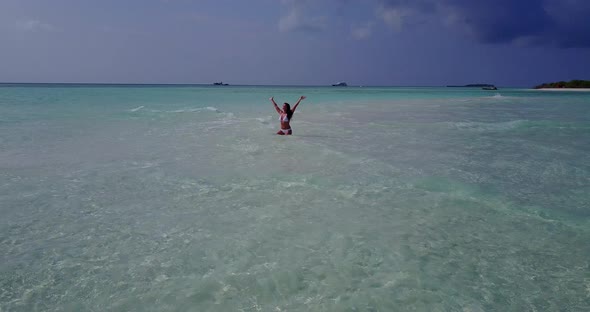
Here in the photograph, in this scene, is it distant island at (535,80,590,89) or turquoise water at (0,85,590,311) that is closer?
turquoise water at (0,85,590,311)

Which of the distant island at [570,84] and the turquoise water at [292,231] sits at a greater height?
the distant island at [570,84]

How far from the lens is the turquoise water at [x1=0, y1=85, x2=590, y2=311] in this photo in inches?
139

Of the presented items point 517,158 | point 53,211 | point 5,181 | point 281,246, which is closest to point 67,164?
point 5,181

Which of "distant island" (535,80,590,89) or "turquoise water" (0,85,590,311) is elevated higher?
"distant island" (535,80,590,89)

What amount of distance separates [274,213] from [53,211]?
10.7 feet

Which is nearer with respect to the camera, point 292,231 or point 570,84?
point 292,231

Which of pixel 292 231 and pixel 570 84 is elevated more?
pixel 570 84

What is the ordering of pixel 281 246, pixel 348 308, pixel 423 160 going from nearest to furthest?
pixel 348 308 → pixel 281 246 → pixel 423 160

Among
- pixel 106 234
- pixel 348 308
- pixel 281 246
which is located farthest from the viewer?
pixel 106 234

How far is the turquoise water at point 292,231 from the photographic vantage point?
11.5ft

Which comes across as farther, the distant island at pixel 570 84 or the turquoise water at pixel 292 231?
the distant island at pixel 570 84

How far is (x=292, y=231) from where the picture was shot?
491 centimetres

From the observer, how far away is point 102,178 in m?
7.36

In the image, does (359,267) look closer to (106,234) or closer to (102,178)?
(106,234)
